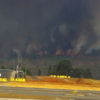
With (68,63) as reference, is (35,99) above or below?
below

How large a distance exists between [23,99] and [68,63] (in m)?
166

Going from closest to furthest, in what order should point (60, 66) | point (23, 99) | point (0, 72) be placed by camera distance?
point (23, 99) < point (0, 72) < point (60, 66)

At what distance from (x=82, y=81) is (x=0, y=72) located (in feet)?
161

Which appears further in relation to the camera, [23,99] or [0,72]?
[0,72]

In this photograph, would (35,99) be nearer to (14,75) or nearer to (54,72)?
(14,75)

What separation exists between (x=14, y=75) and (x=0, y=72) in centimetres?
851

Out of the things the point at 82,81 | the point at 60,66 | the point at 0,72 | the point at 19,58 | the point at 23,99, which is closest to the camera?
the point at 23,99

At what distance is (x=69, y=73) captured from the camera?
650 ft

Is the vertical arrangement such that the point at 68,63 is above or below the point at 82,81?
above

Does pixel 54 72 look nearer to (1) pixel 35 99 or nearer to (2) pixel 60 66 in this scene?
(2) pixel 60 66

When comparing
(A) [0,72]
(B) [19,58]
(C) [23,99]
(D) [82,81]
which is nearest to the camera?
(C) [23,99]

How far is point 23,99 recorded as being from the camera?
1347 inches

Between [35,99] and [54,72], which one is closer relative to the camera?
[35,99]

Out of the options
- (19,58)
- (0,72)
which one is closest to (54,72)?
(19,58)
